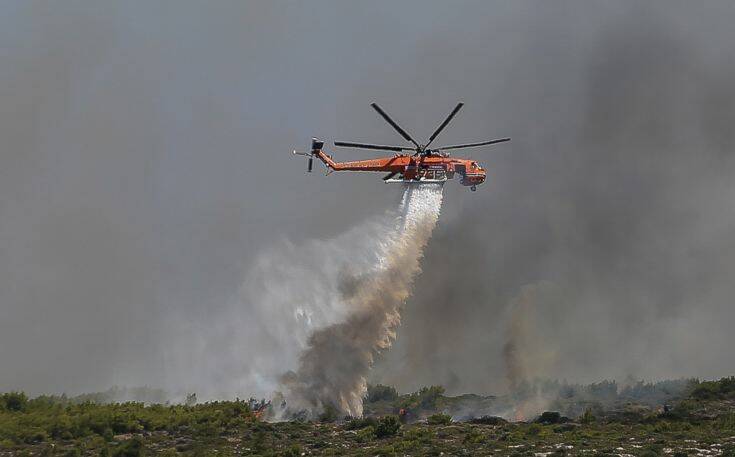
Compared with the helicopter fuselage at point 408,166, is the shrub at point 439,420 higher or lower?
lower

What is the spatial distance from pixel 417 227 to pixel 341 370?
16.9 metres

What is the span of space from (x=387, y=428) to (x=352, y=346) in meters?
12.3

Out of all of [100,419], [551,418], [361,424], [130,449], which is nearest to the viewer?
[130,449]

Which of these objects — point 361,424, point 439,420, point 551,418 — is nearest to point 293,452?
point 361,424

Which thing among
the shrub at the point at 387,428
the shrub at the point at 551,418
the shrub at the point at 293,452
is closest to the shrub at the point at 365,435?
the shrub at the point at 387,428

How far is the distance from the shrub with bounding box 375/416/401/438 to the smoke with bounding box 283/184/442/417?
9.58 meters

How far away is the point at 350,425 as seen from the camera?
72.7 m

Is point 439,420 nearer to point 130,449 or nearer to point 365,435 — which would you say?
point 365,435

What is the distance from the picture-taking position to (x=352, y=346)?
263 feet

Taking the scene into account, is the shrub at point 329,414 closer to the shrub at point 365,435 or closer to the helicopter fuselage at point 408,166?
the shrub at point 365,435

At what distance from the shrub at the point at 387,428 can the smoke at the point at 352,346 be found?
958cm

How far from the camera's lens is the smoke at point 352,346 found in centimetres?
7969

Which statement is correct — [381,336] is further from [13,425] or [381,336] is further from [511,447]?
[13,425]

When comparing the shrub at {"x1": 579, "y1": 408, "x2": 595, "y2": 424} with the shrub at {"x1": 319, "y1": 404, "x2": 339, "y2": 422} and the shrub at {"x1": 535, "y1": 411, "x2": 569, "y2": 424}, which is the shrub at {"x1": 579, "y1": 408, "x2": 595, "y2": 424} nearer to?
the shrub at {"x1": 535, "y1": 411, "x2": 569, "y2": 424}
